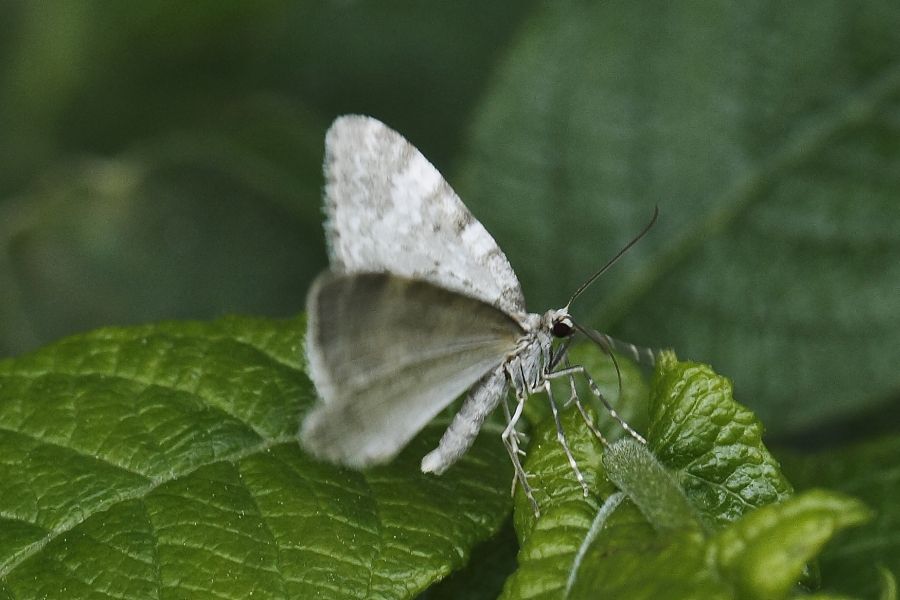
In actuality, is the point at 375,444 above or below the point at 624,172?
below

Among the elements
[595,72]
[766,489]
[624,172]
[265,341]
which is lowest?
[265,341]

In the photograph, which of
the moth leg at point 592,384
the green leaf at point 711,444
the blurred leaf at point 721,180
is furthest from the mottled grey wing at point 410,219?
the blurred leaf at point 721,180

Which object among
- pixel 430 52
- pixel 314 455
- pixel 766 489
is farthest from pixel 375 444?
pixel 430 52

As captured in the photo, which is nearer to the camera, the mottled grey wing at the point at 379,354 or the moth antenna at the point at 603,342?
the mottled grey wing at the point at 379,354

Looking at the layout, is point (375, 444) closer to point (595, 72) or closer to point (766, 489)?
point (766, 489)

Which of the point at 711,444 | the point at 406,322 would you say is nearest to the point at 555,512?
the point at 711,444

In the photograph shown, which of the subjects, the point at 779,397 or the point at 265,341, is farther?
the point at 779,397

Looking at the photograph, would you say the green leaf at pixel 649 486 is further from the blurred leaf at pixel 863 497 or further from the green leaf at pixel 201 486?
the blurred leaf at pixel 863 497

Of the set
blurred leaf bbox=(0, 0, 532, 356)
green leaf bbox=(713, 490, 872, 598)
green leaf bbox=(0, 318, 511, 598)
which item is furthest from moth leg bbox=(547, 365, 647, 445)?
blurred leaf bbox=(0, 0, 532, 356)
